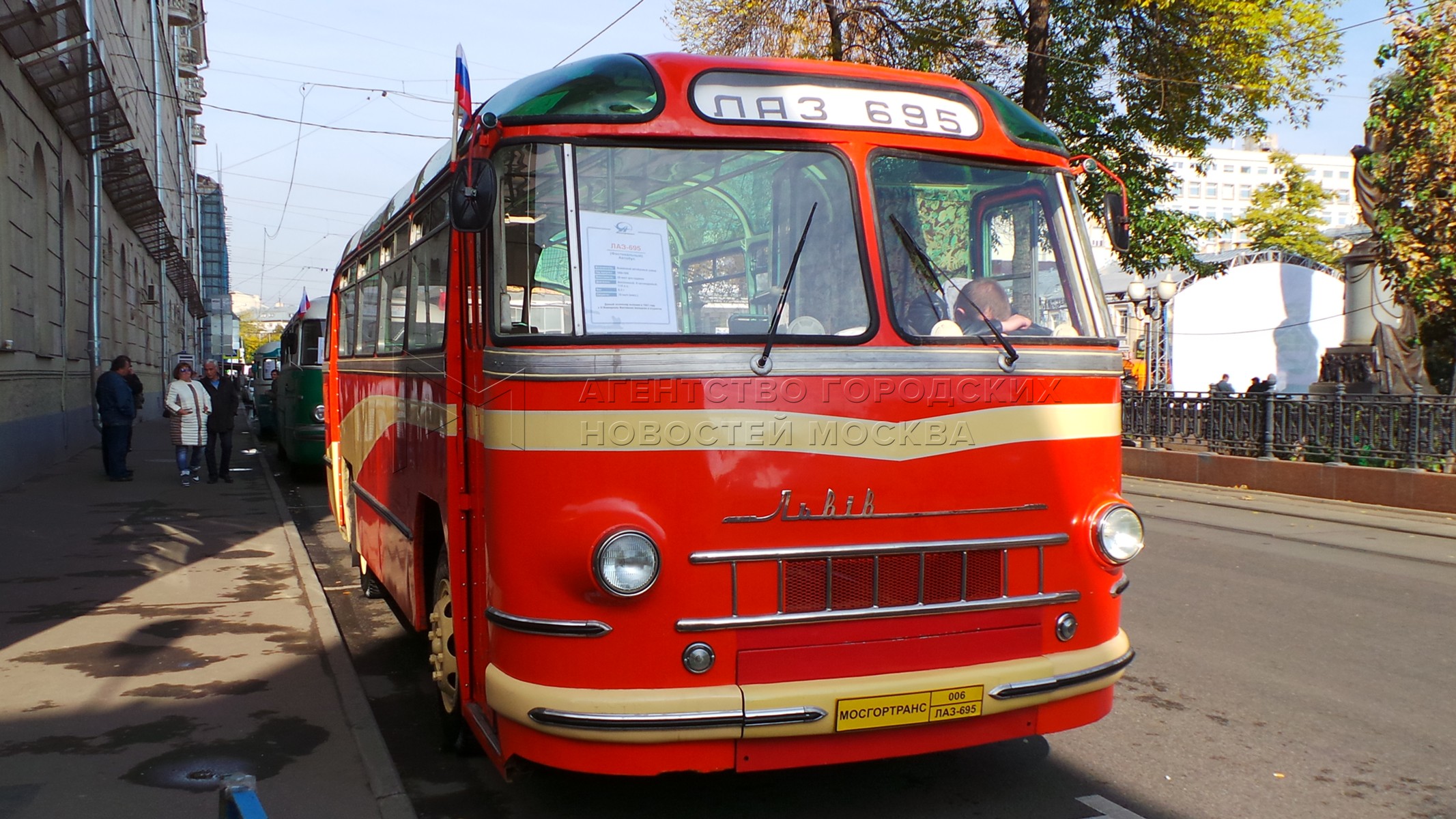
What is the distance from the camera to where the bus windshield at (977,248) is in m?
4.28

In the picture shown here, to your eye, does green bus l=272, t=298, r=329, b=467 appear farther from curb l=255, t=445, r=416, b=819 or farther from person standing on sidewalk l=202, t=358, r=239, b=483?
curb l=255, t=445, r=416, b=819

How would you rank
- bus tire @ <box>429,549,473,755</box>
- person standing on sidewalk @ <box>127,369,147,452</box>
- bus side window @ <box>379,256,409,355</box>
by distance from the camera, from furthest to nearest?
person standing on sidewalk @ <box>127,369,147,452</box>
bus side window @ <box>379,256,409,355</box>
bus tire @ <box>429,549,473,755</box>

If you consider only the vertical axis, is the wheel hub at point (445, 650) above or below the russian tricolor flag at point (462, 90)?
below

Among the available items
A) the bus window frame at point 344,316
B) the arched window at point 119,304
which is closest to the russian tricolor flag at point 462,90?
the bus window frame at point 344,316

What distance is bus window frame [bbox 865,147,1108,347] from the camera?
165 inches

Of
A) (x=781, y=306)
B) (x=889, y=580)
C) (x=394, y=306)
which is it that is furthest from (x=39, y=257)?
(x=889, y=580)

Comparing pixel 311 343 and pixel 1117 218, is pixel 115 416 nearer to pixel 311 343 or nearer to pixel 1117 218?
pixel 311 343

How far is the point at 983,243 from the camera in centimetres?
469

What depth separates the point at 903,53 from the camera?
23.3 m

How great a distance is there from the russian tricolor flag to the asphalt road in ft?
8.71

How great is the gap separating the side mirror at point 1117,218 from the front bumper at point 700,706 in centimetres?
225

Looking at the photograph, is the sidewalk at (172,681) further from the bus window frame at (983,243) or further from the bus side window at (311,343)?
the bus side window at (311,343)

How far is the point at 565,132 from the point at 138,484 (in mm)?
14420

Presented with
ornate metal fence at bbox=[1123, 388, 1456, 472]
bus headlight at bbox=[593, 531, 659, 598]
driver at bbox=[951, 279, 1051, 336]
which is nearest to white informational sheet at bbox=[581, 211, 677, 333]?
bus headlight at bbox=[593, 531, 659, 598]
